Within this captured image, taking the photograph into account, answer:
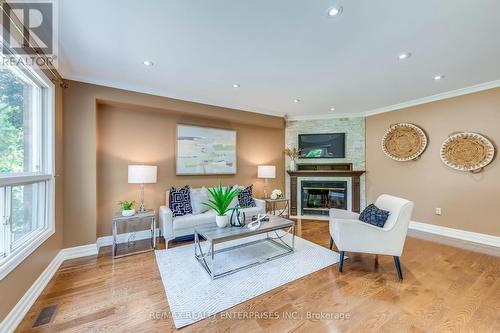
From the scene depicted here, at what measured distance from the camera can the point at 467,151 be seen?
3322mm

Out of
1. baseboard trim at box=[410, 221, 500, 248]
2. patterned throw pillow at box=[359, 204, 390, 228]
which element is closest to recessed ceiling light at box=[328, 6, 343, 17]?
patterned throw pillow at box=[359, 204, 390, 228]

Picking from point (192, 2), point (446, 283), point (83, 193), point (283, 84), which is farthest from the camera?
point (283, 84)

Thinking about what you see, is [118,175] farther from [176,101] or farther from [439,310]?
[439,310]

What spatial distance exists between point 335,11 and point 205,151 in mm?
3078

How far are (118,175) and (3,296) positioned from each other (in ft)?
6.79

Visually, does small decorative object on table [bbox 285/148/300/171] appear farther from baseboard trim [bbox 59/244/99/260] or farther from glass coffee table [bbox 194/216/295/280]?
baseboard trim [bbox 59/244/99/260]

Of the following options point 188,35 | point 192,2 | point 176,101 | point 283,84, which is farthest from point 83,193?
point 283,84

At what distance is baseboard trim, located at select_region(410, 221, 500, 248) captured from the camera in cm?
315

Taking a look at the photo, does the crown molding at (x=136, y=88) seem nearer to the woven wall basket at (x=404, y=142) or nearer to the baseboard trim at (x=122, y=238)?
the baseboard trim at (x=122, y=238)

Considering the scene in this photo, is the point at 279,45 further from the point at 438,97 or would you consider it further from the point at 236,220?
the point at 438,97

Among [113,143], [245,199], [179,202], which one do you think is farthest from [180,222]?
[113,143]

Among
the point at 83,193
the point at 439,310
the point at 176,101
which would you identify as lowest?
the point at 439,310

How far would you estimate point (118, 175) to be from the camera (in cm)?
334

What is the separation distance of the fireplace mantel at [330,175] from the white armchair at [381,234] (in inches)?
88.6
